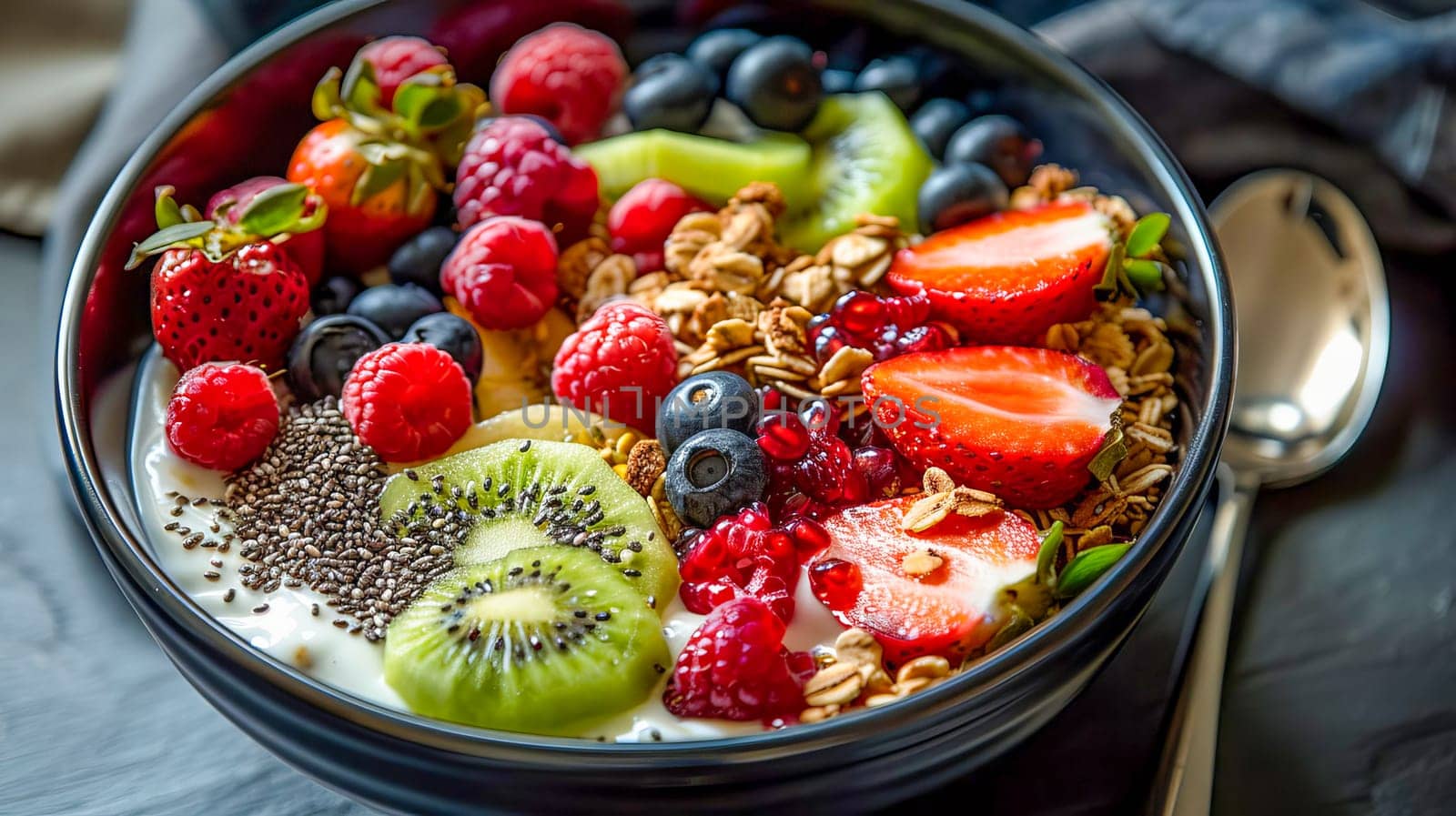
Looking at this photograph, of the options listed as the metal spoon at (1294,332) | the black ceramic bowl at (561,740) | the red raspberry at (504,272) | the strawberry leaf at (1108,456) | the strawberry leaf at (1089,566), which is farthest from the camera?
the metal spoon at (1294,332)

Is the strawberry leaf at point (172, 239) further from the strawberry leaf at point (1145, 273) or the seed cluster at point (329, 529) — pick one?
the strawberry leaf at point (1145, 273)

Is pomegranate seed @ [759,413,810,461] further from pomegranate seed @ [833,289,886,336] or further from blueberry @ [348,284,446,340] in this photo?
blueberry @ [348,284,446,340]

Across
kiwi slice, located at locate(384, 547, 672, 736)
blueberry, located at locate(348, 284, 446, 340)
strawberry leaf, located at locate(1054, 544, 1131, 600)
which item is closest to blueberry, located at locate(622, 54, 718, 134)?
blueberry, located at locate(348, 284, 446, 340)

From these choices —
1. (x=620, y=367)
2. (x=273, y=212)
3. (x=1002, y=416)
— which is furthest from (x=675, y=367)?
(x=273, y=212)

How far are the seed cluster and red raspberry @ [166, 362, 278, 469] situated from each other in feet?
0.06

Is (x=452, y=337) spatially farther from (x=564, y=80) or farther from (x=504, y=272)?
(x=564, y=80)

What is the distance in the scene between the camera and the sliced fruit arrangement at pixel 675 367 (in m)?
0.94

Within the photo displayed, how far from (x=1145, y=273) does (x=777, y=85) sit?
42 centimetres

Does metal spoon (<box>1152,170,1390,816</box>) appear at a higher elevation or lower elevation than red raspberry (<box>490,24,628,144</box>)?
lower

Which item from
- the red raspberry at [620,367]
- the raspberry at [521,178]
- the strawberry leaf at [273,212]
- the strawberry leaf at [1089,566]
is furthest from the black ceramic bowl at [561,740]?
the red raspberry at [620,367]

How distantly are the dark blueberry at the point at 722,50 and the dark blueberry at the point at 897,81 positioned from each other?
135 mm

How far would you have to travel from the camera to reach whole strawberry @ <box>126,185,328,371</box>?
1090 mm

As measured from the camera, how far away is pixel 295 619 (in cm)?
96

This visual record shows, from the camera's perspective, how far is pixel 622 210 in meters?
1.25
